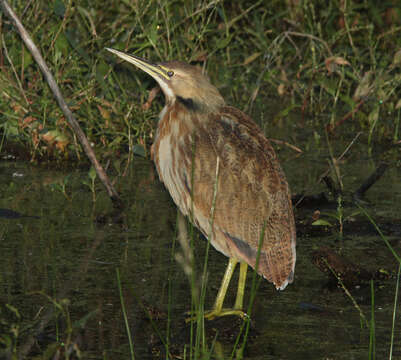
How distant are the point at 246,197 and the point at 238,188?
52 mm

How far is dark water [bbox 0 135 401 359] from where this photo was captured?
3719mm

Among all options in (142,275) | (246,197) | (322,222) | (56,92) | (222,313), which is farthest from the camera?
(56,92)

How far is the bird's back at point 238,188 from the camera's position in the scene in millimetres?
4070

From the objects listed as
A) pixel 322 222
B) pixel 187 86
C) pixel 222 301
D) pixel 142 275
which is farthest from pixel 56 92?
pixel 222 301

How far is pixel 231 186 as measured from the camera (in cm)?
415

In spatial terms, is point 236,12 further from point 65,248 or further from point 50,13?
point 65,248

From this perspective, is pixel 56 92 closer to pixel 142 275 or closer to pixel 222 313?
pixel 142 275

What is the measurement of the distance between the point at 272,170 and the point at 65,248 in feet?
4.25

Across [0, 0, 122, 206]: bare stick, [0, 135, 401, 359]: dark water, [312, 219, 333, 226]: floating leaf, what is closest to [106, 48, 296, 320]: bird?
[0, 135, 401, 359]: dark water

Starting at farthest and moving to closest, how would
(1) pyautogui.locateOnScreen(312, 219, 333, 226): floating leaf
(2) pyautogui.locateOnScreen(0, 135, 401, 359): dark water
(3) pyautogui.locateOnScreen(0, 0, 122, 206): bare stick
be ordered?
(3) pyautogui.locateOnScreen(0, 0, 122, 206): bare stick < (1) pyautogui.locateOnScreen(312, 219, 333, 226): floating leaf < (2) pyautogui.locateOnScreen(0, 135, 401, 359): dark water

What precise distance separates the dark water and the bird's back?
0.25m

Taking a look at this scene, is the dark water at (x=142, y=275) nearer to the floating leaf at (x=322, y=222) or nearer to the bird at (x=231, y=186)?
the floating leaf at (x=322, y=222)

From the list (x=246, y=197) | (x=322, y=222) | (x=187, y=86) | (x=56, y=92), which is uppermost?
(x=187, y=86)

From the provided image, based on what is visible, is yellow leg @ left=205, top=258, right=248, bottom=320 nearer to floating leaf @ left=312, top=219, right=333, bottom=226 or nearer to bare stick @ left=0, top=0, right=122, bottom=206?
floating leaf @ left=312, top=219, right=333, bottom=226
